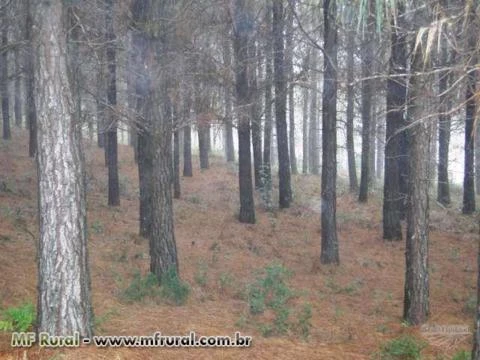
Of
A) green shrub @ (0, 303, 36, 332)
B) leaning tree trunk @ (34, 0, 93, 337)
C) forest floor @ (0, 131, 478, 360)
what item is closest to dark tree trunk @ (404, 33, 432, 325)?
forest floor @ (0, 131, 478, 360)

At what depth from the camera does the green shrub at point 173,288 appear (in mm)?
9070

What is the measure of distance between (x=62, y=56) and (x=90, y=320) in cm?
319

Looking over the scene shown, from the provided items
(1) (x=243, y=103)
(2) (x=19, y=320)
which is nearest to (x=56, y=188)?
(2) (x=19, y=320)

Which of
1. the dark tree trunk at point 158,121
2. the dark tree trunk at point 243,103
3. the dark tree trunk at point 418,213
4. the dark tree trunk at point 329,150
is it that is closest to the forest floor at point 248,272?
the dark tree trunk at point 418,213

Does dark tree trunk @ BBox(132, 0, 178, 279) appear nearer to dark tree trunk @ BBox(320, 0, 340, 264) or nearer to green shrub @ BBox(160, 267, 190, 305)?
green shrub @ BBox(160, 267, 190, 305)

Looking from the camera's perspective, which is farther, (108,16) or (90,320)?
(108,16)

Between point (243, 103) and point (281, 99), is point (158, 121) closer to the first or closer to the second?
point (243, 103)

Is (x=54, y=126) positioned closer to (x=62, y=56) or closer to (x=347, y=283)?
(x=62, y=56)

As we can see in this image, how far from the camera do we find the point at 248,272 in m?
12.0

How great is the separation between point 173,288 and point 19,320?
12.3 ft

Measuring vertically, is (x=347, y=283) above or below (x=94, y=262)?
below

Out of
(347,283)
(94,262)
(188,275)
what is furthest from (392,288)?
(94,262)

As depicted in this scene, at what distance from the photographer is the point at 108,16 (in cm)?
998

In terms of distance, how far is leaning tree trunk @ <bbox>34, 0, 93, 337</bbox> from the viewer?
5371 mm
